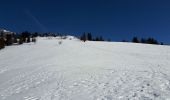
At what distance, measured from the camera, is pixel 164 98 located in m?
11.8

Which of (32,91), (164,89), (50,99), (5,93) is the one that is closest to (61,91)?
(50,99)

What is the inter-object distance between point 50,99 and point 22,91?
15.0 feet

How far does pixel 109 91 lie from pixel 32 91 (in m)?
6.87

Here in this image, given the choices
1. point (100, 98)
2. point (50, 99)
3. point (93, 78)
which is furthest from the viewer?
point (93, 78)

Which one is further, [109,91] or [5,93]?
[5,93]

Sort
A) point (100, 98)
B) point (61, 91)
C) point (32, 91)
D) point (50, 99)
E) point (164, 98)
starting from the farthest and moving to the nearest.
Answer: point (32, 91) < point (61, 91) < point (50, 99) < point (100, 98) < point (164, 98)

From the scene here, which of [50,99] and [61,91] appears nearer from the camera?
[50,99]

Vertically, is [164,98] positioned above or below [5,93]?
above

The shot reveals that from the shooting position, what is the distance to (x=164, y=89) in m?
13.4

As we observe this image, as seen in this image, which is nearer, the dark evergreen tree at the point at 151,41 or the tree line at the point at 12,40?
the tree line at the point at 12,40

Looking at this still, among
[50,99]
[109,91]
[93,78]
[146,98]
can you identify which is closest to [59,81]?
[93,78]

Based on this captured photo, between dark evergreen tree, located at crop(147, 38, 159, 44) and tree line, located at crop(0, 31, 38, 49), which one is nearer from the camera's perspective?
tree line, located at crop(0, 31, 38, 49)

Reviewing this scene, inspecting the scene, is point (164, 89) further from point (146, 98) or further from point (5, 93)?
point (5, 93)

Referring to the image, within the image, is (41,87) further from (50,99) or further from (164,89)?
(164,89)
